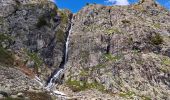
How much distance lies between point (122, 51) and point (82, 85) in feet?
55.9

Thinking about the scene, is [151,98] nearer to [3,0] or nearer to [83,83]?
[83,83]

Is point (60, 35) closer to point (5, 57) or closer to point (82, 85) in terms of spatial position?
point (5, 57)

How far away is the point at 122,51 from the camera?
87812 mm

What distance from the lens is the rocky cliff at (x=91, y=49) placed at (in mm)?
74312

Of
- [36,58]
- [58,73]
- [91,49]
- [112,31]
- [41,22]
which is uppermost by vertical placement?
[41,22]

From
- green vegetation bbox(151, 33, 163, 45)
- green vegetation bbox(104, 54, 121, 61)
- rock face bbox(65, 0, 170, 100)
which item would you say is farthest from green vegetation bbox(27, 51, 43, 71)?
green vegetation bbox(151, 33, 163, 45)

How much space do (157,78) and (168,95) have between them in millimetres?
5597

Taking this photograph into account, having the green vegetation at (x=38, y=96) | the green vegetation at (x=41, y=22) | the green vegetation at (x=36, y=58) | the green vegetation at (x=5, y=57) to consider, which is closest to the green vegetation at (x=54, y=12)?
the green vegetation at (x=41, y=22)

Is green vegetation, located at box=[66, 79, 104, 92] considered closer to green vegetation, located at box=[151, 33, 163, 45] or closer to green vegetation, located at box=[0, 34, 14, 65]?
green vegetation, located at box=[0, 34, 14, 65]

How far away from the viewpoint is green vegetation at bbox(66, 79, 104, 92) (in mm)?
74438

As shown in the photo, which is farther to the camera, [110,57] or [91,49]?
[91,49]

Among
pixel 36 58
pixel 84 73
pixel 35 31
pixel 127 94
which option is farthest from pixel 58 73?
pixel 127 94

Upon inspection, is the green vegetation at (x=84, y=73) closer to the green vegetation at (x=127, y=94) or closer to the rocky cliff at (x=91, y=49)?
the rocky cliff at (x=91, y=49)

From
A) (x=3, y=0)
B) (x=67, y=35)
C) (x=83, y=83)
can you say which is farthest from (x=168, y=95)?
(x=3, y=0)
